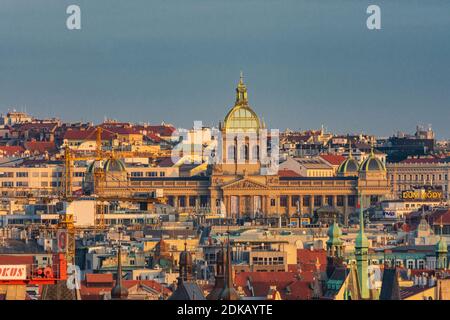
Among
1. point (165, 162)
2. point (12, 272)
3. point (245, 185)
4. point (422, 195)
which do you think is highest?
point (165, 162)

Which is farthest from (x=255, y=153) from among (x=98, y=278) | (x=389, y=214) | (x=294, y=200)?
(x=98, y=278)

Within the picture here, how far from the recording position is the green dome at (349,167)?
381ft

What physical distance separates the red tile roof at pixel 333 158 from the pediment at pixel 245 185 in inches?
649

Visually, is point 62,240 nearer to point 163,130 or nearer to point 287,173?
point 287,173

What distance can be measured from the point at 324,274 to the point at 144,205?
44.4 metres

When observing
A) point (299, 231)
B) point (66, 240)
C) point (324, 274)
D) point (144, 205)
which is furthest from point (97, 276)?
point (144, 205)

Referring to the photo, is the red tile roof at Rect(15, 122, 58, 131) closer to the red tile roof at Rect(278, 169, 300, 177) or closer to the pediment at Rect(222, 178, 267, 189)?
the red tile roof at Rect(278, 169, 300, 177)

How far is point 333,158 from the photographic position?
12788 cm

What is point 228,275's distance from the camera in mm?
31062

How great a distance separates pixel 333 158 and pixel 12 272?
10272cm

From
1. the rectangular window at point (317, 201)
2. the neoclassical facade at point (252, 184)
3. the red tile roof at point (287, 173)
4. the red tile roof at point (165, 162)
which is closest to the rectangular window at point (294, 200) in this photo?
the neoclassical facade at point (252, 184)

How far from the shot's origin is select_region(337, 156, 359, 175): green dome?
381ft

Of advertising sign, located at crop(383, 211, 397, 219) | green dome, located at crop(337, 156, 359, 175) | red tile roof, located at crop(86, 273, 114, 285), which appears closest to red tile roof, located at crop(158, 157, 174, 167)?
green dome, located at crop(337, 156, 359, 175)
